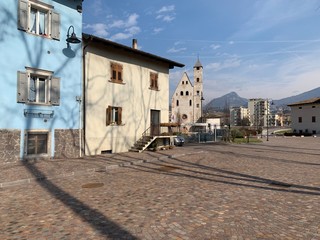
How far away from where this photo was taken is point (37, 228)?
5.07 m

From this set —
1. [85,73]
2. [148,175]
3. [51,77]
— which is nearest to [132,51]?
[85,73]

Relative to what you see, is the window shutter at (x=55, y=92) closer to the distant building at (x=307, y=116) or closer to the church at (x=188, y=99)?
the distant building at (x=307, y=116)

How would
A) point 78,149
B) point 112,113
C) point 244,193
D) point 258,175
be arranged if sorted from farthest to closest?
point 112,113 < point 78,149 < point 258,175 < point 244,193

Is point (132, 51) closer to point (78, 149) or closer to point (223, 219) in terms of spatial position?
→ point (78, 149)

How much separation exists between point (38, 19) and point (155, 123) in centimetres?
1152

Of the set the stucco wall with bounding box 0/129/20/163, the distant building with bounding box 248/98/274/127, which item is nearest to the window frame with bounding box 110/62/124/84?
the stucco wall with bounding box 0/129/20/163

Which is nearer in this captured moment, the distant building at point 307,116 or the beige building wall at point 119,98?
the beige building wall at point 119,98

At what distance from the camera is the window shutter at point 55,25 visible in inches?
562

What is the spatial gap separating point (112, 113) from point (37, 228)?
43.0 feet

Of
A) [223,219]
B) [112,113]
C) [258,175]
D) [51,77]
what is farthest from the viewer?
[112,113]

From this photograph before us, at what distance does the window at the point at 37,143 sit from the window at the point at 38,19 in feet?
17.9

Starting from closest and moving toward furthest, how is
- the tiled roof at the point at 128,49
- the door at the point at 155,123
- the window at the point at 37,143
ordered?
the window at the point at 37,143, the tiled roof at the point at 128,49, the door at the point at 155,123

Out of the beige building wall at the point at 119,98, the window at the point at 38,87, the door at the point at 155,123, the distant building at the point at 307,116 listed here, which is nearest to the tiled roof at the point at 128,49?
the beige building wall at the point at 119,98

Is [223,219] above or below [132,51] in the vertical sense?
below
